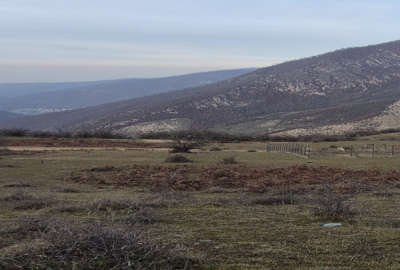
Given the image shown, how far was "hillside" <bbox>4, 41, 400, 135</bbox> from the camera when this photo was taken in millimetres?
102500

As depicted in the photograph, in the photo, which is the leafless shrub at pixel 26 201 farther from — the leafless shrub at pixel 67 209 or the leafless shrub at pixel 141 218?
the leafless shrub at pixel 141 218

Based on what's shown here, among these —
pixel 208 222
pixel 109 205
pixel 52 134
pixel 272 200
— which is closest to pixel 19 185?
pixel 109 205

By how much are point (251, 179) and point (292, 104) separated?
116120mm

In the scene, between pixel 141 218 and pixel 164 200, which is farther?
pixel 164 200

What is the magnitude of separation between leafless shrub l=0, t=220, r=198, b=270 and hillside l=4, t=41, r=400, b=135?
85.2 metres

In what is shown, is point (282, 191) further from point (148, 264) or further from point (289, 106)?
point (289, 106)

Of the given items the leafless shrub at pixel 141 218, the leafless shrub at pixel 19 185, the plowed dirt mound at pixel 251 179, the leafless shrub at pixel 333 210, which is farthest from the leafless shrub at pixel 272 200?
the leafless shrub at pixel 19 185

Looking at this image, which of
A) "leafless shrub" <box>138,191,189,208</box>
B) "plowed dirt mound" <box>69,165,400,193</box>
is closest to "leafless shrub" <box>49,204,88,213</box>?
"leafless shrub" <box>138,191,189,208</box>

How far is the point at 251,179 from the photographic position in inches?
808

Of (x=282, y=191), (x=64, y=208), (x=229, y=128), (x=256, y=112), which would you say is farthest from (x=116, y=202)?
(x=256, y=112)

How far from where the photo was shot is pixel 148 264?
620 centimetres

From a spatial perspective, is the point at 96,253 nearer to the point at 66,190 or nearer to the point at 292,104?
the point at 66,190

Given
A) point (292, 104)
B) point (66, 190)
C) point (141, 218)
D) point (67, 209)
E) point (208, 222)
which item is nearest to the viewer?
point (141, 218)

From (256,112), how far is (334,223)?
385ft
